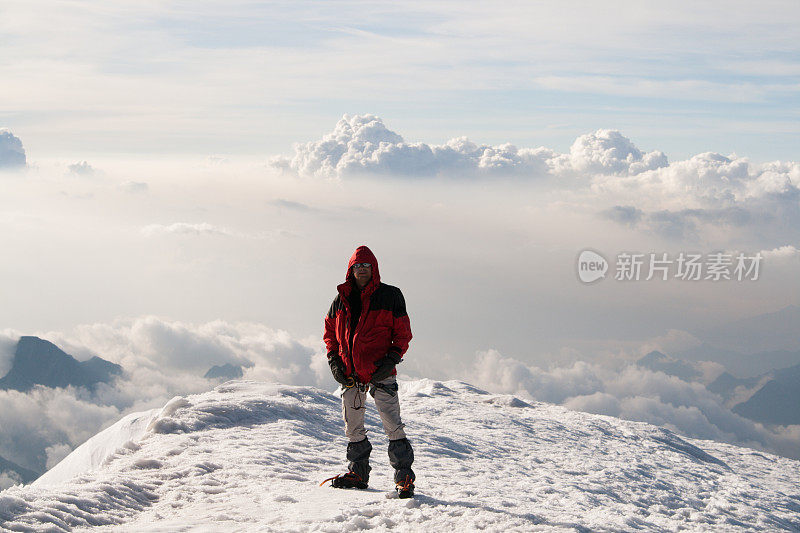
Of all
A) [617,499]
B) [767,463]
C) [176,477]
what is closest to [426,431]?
[617,499]

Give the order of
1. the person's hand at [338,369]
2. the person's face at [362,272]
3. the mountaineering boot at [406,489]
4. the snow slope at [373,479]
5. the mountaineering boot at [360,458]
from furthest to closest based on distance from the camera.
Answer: the mountaineering boot at [360,458]
the person's hand at [338,369]
the person's face at [362,272]
the mountaineering boot at [406,489]
the snow slope at [373,479]

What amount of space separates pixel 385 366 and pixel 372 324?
676mm

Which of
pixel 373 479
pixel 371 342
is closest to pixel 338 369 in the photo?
pixel 371 342

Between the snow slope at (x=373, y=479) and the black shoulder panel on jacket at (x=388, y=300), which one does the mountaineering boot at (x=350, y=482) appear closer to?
the snow slope at (x=373, y=479)

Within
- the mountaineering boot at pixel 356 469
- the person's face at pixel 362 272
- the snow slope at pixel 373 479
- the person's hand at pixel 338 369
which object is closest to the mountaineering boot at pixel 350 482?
the mountaineering boot at pixel 356 469

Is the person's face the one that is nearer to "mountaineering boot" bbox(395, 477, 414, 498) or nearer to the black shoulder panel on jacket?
the black shoulder panel on jacket

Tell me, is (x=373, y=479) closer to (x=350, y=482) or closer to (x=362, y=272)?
(x=350, y=482)

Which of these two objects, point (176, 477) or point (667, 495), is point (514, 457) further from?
point (176, 477)

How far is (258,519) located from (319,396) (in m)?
10.7

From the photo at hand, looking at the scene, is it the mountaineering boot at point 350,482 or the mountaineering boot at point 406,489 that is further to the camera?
the mountaineering boot at point 350,482

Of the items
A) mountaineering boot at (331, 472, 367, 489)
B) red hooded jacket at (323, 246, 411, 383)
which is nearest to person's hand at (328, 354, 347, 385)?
red hooded jacket at (323, 246, 411, 383)

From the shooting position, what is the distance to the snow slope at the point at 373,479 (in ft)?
26.4

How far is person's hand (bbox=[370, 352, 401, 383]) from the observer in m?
8.98

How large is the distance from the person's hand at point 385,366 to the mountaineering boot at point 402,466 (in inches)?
44.9
